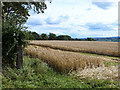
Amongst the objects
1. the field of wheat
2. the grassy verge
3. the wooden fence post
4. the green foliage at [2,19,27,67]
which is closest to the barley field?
the grassy verge

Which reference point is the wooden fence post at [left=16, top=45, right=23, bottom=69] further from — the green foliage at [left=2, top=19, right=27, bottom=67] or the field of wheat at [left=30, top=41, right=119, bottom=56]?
the field of wheat at [left=30, top=41, right=119, bottom=56]

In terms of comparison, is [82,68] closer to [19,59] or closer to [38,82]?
[38,82]

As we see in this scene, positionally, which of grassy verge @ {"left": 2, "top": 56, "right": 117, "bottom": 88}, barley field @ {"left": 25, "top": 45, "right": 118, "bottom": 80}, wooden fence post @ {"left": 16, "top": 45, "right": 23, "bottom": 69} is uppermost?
wooden fence post @ {"left": 16, "top": 45, "right": 23, "bottom": 69}

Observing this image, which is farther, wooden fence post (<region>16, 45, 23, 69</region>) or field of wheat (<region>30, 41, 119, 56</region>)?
field of wheat (<region>30, 41, 119, 56</region>)

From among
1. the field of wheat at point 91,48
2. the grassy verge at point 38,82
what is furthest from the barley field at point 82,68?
the field of wheat at point 91,48

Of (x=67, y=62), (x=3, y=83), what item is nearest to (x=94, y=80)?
(x=67, y=62)

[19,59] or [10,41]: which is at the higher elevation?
[10,41]

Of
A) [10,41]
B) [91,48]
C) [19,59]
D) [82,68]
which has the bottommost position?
[82,68]

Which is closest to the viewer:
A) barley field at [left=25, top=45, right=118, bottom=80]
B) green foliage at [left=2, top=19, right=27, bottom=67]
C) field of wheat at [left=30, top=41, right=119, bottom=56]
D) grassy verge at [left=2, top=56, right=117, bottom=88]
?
grassy verge at [left=2, top=56, right=117, bottom=88]

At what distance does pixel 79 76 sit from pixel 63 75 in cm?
70

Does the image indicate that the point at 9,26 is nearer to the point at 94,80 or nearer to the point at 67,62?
the point at 67,62

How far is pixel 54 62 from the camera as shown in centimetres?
768

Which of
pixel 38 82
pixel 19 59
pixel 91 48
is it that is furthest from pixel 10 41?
pixel 91 48

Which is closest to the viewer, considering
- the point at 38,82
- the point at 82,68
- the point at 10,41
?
the point at 38,82
